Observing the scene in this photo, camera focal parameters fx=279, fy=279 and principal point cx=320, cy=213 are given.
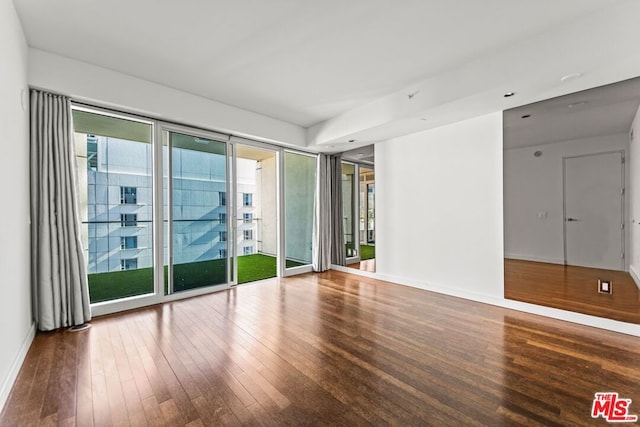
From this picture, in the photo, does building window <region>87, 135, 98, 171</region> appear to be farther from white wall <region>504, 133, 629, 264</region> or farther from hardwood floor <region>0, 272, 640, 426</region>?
white wall <region>504, 133, 629, 264</region>

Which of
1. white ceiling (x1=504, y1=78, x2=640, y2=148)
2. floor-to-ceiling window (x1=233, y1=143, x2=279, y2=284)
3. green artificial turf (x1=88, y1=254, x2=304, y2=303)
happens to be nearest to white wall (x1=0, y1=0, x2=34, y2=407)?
green artificial turf (x1=88, y1=254, x2=304, y2=303)

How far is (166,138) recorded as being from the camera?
13.0 feet

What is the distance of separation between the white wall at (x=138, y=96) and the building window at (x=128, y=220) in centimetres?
135

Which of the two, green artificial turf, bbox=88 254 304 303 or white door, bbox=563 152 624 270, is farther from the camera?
white door, bbox=563 152 624 270

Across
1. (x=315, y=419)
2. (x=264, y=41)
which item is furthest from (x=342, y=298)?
(x=264, y=41)

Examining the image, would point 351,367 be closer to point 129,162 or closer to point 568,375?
point 568,375

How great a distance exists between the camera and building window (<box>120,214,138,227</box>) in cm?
365

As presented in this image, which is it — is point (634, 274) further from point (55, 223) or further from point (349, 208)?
point (55, 223)

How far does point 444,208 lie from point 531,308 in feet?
5.35

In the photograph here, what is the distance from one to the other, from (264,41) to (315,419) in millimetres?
3083

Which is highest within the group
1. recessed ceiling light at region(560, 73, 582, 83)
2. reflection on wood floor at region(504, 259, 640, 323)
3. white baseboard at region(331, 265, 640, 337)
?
recessed ceiling light at region(560, 73, 582, 83)

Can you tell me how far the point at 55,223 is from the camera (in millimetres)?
2949

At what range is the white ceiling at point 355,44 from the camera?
2248 mm

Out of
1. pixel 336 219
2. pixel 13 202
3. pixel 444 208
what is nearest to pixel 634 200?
pixel 444 208
